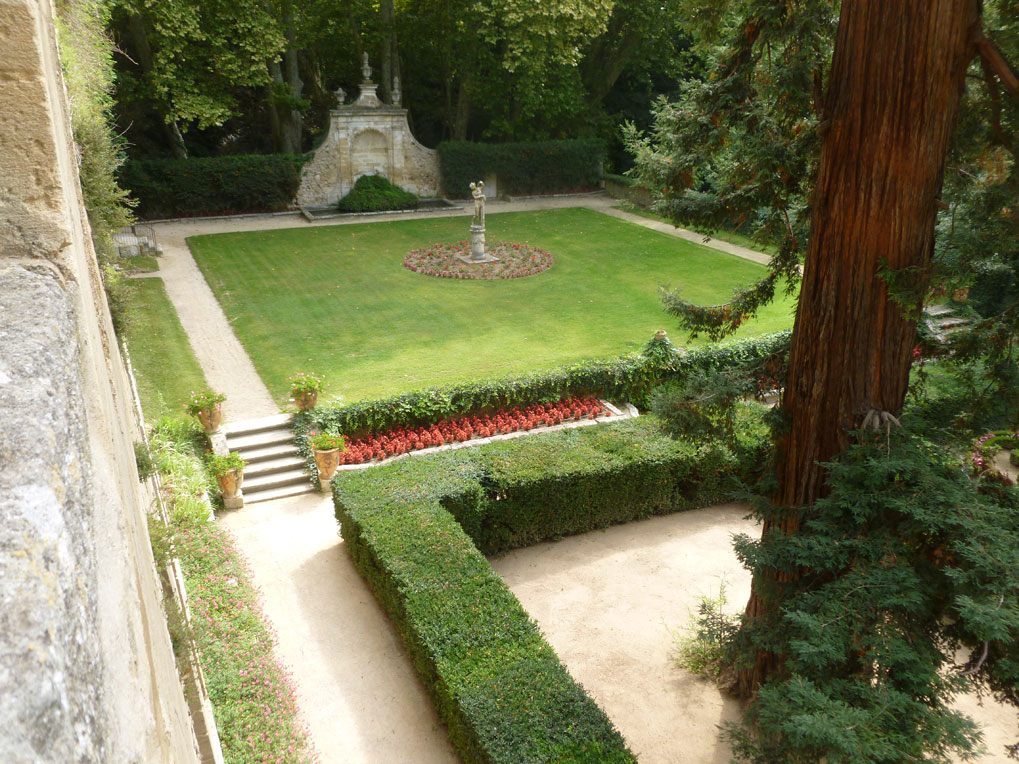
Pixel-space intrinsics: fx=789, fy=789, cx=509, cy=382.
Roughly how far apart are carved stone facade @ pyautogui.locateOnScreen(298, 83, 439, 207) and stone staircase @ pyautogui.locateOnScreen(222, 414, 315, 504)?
1623 cm

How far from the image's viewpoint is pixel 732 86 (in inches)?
260

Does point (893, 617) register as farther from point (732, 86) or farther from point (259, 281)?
point (259, 281)

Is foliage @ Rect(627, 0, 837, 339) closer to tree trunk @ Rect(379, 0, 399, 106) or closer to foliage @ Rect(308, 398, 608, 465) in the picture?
foliage @ Rect(308, 398, 608, 465)

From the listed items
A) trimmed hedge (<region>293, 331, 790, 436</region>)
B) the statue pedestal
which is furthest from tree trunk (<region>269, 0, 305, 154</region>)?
trimmed hedge (<region>293, 331, 790, 436</region>)

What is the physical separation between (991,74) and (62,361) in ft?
19.1

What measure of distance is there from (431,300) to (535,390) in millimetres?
6107

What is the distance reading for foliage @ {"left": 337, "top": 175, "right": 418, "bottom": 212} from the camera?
26.3m

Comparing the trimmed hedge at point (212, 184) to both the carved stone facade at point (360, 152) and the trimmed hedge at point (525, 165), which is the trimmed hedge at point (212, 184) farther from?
the trimmed hedge at point (525, 165)

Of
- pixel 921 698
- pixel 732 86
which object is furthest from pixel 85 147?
pixel 921 698

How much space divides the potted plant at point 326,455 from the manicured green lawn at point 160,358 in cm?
252

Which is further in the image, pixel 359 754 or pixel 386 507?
pixel 386 507

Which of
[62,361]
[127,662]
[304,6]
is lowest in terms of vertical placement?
[127,662]

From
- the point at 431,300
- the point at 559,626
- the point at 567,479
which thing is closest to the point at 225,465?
the point at 567,479

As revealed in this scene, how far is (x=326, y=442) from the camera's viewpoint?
11.0m
